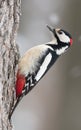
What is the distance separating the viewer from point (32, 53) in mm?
7512

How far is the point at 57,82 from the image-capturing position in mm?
9797

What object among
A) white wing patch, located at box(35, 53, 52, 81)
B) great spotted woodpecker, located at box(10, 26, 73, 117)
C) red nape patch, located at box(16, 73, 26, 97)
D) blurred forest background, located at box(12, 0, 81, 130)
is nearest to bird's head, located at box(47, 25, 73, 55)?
great spotted woodpecker, located at box(10, 26, 73, 117)

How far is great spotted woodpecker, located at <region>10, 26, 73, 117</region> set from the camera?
23.7ft

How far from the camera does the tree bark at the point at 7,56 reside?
696 centimetres

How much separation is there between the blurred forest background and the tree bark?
241 centimetres

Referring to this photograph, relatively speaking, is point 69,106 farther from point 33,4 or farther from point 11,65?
point 11,65

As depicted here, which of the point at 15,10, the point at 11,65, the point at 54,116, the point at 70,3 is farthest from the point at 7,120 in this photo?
the point at 70,3

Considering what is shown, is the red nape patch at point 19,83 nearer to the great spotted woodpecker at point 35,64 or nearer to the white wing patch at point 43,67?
the great spotted woodpecker at point 35,64

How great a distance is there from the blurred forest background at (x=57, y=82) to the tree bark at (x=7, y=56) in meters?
2.41

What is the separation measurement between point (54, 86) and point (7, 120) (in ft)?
9.44

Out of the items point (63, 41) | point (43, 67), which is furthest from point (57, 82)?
point (43, 67)

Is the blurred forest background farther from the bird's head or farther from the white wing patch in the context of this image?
the white wing patch

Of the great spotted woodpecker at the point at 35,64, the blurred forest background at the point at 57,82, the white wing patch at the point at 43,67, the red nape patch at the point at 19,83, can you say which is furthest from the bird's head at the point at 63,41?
the blurred forest background at the point at 57,82

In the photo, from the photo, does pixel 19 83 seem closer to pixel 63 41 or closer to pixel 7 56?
pixel 7 56
